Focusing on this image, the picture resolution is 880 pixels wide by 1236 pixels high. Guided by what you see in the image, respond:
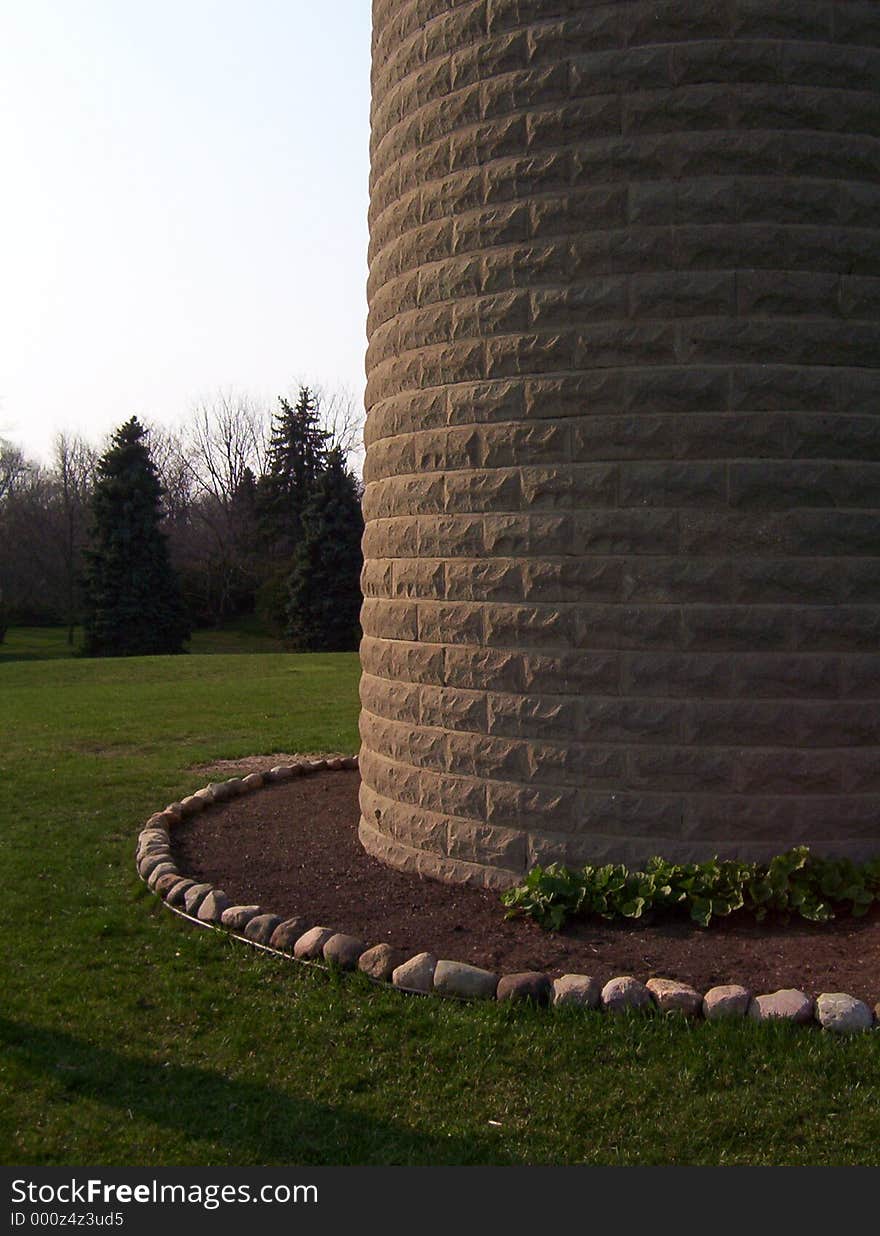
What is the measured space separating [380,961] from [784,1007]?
1.69 metres

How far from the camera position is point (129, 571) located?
34.7 meters

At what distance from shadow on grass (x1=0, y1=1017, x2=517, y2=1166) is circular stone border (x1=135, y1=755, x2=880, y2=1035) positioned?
0.71 m

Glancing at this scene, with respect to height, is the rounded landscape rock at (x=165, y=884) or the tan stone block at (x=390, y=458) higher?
the tan stone block at (x=390, y=458)

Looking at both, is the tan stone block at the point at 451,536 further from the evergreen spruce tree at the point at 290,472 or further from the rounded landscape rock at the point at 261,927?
the evergreen spruce tree at the point at 290,472

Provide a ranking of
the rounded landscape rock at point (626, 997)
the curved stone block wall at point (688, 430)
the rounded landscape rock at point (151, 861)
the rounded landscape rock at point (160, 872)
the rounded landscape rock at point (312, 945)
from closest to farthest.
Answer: the rounded landscape rock at point (626, 997) < the rounded landscape rock at point (312, 945) < the curved stone block wall at point (688, 430) < the rounded landscape rock at point (160, 872) < the rounded landscape rock at point (151, 861)

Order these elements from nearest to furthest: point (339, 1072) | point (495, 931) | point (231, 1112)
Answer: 1. point (231, 1112)
2. point (339, 1072)
3. point (495, 931)

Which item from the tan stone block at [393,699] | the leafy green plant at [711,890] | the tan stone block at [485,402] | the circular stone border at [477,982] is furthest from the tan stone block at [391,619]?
the circular stone border at [477,982]

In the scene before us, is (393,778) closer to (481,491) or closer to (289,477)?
(481,491)

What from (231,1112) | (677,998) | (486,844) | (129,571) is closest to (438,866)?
(486,844)

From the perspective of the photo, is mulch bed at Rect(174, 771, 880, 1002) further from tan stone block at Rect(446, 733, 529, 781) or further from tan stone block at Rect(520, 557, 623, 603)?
tan stone block at Rect(520, 557, 623, 603)

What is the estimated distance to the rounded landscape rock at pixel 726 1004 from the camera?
13.2ft

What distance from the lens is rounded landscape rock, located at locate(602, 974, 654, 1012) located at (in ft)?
13.5

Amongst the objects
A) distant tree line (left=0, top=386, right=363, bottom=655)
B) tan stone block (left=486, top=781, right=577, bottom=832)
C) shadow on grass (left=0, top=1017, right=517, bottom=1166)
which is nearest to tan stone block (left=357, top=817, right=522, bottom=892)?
tan stone block (left=486, top=781, right=577, bottom=832)

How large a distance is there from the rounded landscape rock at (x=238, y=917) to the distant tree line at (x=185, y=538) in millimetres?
28518
